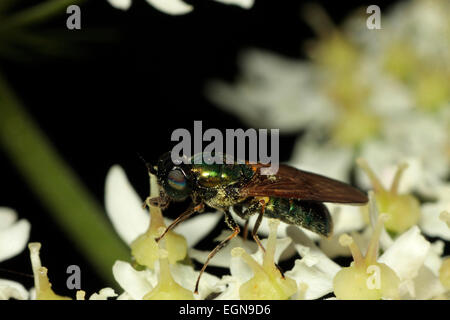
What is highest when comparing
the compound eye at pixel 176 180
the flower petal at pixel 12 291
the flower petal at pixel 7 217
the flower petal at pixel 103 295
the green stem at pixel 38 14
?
the green stem at pixel 38 14

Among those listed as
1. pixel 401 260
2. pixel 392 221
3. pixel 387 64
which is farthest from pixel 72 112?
pixel 401 260

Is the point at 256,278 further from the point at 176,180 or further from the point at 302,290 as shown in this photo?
the point at 176,180

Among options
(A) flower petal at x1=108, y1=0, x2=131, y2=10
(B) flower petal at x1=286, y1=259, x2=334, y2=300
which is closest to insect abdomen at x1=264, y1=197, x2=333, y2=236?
(B) flower petal at x1=286, y1=259, x2=334, y2=300

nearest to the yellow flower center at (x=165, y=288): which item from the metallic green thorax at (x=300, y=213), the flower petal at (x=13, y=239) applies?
the metallic green thorax at (x=300, y=213)

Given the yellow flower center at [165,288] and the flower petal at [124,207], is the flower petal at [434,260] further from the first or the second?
the flower petal at [124,207]

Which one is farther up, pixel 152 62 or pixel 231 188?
pixel 152 62

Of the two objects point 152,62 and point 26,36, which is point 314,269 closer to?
point 26,36

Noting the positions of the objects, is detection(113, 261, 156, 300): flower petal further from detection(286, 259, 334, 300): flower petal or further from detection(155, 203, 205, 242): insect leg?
detection(286, 259, 334, 300): flower petal
